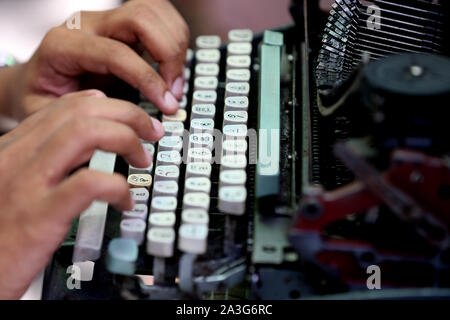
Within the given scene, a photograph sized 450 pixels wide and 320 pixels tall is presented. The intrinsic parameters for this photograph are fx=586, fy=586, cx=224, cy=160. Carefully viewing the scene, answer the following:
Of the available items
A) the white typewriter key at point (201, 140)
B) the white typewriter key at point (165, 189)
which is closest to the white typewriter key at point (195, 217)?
the white typewriter key at point (165, 189)

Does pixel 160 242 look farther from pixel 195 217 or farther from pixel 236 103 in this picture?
pixel 236 103

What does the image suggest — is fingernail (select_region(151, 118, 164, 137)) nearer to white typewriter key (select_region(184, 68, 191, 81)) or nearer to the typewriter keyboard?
the typewriter keyboard

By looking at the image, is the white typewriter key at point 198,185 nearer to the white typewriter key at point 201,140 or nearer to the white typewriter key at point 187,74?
the white typewriter key at point 201,140

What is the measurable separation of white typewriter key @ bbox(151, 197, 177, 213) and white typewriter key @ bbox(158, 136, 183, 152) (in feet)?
0.53

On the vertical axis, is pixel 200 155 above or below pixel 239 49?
below

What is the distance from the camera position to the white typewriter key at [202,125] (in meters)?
1.19

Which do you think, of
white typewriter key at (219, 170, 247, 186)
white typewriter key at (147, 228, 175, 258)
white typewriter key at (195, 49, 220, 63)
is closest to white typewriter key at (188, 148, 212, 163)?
white typewriter key at (219, 170, 247, 186)

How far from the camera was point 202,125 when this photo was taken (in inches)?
47.3

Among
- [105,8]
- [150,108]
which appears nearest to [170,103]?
[150,108]

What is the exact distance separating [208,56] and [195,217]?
0.56 meters

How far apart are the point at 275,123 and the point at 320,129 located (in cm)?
8

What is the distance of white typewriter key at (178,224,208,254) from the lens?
2.99 ft
